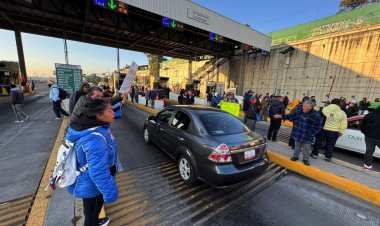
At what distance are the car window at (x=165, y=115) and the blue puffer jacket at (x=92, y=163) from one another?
270cm

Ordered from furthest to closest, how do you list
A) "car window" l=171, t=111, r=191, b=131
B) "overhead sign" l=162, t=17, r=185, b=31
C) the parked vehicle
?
1. "overhead sign" l=162, t=17, r=185, b=31
2. the parked vehicle
3. "car window" l=171, t=111, r=191, b=131

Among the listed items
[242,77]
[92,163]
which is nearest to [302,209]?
[92,163]

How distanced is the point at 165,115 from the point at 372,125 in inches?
199

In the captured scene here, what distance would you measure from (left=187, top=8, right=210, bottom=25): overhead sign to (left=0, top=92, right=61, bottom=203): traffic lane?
1220 cm

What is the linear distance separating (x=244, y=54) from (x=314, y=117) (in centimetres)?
2094

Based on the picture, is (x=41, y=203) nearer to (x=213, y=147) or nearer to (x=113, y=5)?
(x=213, y=147)

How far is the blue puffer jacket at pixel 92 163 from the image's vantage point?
1.47m

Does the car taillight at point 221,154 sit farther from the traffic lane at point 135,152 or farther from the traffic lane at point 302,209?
the traffic lane at point 135,152

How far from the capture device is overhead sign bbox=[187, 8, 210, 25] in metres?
13.4

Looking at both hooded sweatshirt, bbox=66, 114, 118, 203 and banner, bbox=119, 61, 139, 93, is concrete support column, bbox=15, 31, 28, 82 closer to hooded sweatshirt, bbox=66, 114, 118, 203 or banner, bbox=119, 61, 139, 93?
banner, bbox=119, 61, 139, 93

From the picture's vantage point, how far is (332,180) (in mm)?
3555

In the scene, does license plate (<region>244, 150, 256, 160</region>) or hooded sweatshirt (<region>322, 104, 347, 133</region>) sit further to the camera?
hooded sweatshirt (<region>322, 104, 347, 133</region>)

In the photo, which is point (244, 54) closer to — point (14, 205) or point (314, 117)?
point (314, 117)

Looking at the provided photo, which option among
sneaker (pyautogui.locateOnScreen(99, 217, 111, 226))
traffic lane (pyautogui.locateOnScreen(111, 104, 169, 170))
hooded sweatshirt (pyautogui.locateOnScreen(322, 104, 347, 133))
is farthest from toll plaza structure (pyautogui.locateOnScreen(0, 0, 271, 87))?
hooded sweatshirt (pyautogui.locateOnScreen(322, 104, 347, 133))
